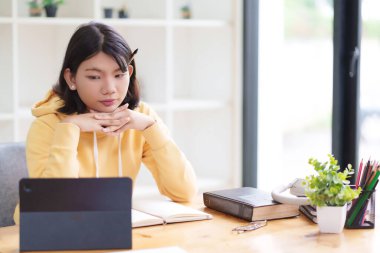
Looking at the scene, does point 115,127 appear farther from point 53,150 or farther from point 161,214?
point 161,214

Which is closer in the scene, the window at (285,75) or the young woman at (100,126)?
the young woman at (100,126)

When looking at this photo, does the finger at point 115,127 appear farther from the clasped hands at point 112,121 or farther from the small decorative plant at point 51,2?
the small decorative plant at point 51,2

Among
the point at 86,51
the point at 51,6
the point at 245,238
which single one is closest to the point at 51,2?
the point at 51,6

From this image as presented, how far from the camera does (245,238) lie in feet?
5.95

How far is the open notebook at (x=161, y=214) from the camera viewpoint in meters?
1.93

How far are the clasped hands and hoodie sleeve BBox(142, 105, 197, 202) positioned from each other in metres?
0.04

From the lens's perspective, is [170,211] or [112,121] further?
[112,121]

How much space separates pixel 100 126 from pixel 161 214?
37 centimetres

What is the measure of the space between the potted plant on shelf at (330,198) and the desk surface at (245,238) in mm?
31

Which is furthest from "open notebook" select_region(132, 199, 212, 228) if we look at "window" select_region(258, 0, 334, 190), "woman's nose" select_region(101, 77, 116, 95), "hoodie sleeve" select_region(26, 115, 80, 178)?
"window" select_region(258, 0, 334, 190)

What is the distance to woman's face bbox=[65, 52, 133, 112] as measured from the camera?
6.93 ft

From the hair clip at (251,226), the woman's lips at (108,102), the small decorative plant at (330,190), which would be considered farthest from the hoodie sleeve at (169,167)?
the small decorative plant at (330,190)

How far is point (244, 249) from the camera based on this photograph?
5.62 feet

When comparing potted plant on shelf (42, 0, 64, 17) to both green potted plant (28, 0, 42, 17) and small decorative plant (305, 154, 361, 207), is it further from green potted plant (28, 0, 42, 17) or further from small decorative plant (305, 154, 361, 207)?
small decorative plant (305, 154, 361, 207)
